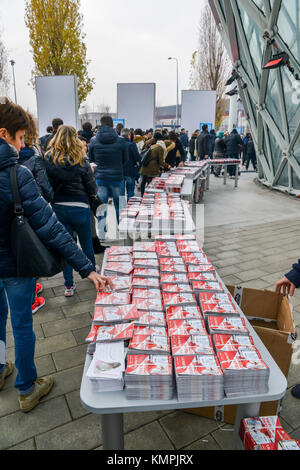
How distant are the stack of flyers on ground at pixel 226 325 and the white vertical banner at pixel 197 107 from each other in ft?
53.5

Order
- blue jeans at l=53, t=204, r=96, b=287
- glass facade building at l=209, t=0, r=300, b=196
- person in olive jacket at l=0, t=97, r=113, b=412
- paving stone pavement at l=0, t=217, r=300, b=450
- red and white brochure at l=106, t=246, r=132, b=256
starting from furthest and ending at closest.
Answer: glass facade building at l=209, t=0, r=300, b=196
blue jeans at l=53, t=204, r=96, b=287
red and white brochure at l=106, t=246, r=132, b=256
paving stone pavement at l=0, t=217, r=300, b=450
person in olive jacket at l=0, t=97, r=113, b=412

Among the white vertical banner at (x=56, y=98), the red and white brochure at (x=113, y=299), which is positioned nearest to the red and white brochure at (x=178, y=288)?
the red and white brochure at (x=113, y=299)

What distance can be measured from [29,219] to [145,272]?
0.99 m

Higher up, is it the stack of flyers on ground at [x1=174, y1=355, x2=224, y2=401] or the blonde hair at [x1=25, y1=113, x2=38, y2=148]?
the blonde hair at [x1=25, y1=113, x2=38, y2=148]

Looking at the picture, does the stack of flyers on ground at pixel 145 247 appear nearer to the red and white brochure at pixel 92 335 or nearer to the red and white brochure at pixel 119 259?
the red and white brochure at pixel 119 259

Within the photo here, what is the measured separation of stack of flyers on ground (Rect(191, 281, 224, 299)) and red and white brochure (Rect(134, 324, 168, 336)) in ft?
1.58

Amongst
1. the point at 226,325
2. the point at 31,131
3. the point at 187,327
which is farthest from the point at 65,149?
the point at 226,325

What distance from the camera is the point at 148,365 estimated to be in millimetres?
1607

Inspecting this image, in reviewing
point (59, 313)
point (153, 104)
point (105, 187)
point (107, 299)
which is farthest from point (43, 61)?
point (107, 299)

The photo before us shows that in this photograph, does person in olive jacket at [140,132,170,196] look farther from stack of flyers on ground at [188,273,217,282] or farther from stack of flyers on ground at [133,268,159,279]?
stack of flyers on ground at [188,273,217,282]

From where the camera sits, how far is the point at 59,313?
3.84 metres

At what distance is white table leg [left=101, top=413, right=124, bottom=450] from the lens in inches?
64.4

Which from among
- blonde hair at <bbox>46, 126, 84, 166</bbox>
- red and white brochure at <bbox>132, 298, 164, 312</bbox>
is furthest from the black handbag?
blonde hair at <bbox>46, 126, 84, 166</bbox>

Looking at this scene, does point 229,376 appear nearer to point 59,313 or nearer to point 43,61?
point 59,313
